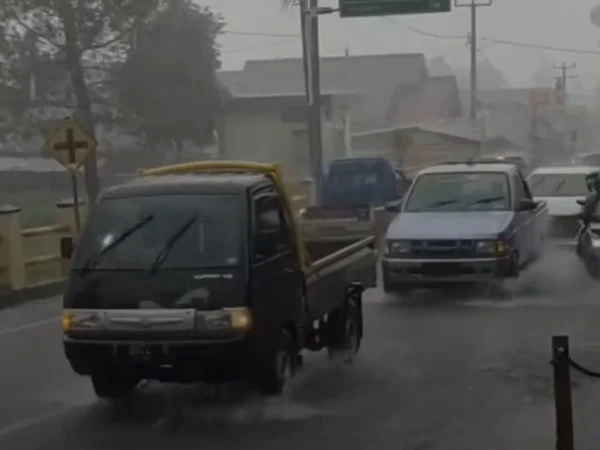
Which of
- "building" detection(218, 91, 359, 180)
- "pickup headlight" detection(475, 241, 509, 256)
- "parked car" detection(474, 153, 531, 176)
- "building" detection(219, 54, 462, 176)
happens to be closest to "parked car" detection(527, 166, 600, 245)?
"parked car" detection(474, 153, 531, 176)

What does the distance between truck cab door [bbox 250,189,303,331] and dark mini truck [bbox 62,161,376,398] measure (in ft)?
0.04

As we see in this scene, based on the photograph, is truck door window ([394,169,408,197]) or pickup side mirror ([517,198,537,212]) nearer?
pickup side mirror ([517,198,537,212])

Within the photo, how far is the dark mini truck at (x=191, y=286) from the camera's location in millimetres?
9719

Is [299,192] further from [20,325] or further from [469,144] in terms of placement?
[469,144]

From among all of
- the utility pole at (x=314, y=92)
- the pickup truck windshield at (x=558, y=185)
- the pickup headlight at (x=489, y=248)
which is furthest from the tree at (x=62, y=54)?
the pickup headlight at (x=489, y=248)

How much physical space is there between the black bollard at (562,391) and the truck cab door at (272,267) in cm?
293

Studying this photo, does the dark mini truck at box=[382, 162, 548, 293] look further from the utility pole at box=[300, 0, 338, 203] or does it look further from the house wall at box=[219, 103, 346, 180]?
the house wall at box=[219, 103, 346, 180]

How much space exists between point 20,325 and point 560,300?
22.2ft

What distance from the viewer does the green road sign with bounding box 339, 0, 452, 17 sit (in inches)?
1169

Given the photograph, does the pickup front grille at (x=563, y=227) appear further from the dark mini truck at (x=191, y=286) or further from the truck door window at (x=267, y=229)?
the truck door window at (x=267, y=229)

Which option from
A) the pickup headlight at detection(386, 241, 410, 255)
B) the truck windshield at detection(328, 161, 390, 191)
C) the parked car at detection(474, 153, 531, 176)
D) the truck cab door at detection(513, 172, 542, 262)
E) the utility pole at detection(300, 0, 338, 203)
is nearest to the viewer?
the pickup headlight at detection(386, 241, 410, 255)

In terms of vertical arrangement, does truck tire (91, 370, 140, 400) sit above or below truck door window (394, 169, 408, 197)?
above

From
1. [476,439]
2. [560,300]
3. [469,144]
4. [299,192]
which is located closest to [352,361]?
[476,439]

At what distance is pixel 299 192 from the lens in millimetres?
33281
